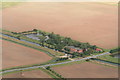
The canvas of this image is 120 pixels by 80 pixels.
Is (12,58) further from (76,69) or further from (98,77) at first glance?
(98,77)

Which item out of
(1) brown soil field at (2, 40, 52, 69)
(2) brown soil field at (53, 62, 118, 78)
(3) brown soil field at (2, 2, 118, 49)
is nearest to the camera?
(2) brown soil field at (53, 62, 118, 78)

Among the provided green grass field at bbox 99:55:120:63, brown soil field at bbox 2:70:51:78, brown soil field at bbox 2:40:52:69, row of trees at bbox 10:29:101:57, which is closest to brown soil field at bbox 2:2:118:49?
row of trees at bbox 10:29:101:57

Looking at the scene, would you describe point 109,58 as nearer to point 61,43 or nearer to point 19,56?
point 61,43

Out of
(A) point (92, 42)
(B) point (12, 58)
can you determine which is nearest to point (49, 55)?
(B) point (12, 58)

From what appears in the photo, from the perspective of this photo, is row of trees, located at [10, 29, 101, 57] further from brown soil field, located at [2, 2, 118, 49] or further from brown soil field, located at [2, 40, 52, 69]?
brown soil field, located at [2, 40, 52, 69]

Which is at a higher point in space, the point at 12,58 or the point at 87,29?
the point at 87,29

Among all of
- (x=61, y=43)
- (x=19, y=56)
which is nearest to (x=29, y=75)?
(x=19, y=56)

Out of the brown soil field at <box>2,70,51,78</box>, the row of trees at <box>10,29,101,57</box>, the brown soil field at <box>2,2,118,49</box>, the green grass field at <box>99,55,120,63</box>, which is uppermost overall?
the brown soil field at <box>2,2,118,49</box>
